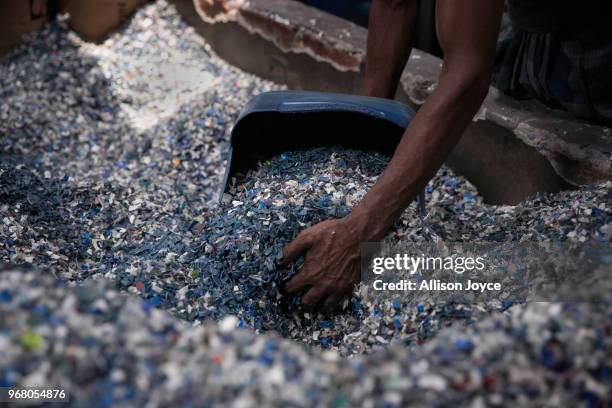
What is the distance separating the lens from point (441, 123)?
153 centimetres

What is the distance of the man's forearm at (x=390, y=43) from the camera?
2.19 m

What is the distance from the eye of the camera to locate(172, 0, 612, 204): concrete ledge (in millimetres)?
1967

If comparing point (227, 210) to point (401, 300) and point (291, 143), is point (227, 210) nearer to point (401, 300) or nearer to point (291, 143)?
point (291, 143)

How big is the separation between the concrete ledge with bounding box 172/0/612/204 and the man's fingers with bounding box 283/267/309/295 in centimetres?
89

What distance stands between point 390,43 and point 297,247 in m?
0.97

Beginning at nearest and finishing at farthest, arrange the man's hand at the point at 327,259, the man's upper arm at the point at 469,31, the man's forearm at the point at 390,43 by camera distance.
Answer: the man's upper arm at the point at 469,31
the man's hand at the point at 327,259
the man's forearm at the point at 390,43

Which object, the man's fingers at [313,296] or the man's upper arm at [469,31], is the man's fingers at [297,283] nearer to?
the man's fingers at [313,296]

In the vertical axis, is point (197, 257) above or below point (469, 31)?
below

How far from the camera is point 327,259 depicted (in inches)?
60.8

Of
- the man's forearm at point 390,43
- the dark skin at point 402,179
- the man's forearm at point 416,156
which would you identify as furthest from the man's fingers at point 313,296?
the man's forearm at point 390,43

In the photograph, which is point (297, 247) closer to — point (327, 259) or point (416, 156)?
point (327, 259)

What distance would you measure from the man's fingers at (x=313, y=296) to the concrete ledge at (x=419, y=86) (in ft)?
2.87

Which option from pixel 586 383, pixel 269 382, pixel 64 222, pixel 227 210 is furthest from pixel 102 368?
pixel 64 222

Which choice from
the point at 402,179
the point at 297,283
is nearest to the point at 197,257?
the point at 297,283
